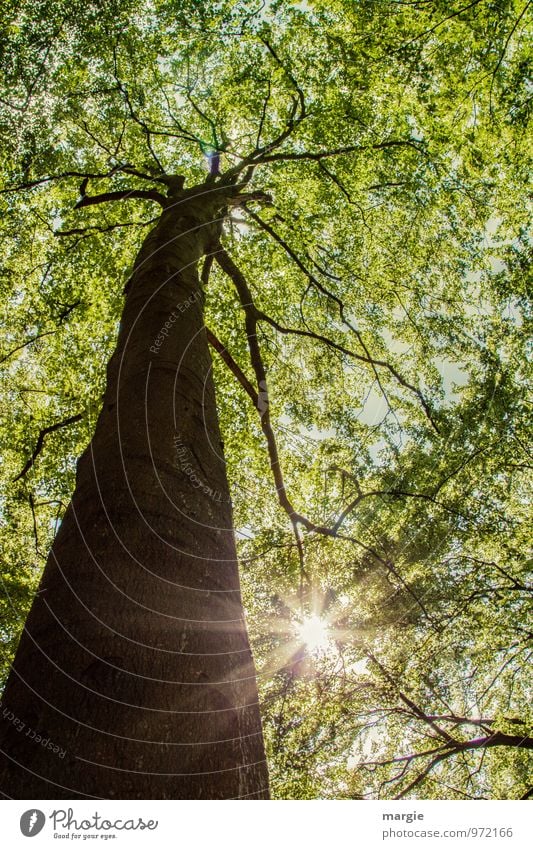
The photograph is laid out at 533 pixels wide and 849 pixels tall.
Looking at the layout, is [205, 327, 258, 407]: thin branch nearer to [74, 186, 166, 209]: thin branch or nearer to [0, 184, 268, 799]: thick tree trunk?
[74, 186, 166, 209]: thin branch

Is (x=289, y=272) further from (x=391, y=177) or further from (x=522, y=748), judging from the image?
(x=522, y=748)

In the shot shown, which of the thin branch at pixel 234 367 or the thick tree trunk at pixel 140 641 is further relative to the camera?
the thin branch at pixel 234 367

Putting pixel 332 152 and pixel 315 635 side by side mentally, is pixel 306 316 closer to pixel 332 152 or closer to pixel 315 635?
pixel 332 152

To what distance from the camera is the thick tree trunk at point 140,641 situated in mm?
1222

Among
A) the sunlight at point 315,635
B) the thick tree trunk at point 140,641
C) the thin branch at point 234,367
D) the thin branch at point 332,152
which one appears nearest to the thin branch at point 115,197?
the thin branch at point 234,367
